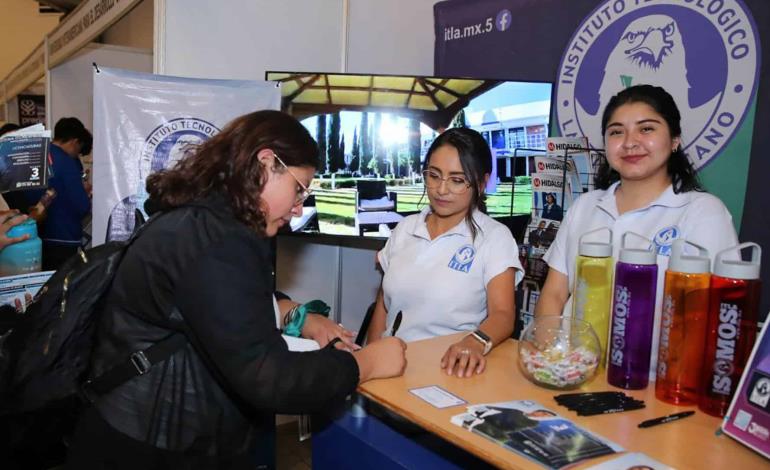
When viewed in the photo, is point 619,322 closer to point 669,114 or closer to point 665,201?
point 665,201

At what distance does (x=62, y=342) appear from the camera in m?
1.17

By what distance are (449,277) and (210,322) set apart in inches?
40.1

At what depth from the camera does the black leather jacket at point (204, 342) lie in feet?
3.36

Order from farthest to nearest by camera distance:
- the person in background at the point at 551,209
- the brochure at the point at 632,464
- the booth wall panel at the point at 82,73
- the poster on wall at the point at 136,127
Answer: the booth wall panel at the point at 82,73, the poster on wall at the point at 136,127, the person in background at the point at 551,209, the brochure at the point at 632,464

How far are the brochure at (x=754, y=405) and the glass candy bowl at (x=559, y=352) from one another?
11.1 inches

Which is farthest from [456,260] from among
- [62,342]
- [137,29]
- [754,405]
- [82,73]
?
[137,29]

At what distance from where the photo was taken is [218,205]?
3.64 feet

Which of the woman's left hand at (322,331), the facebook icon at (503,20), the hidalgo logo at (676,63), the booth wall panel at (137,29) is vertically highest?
the booth wall panel at (137,29)

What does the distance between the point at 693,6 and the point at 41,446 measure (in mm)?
3199

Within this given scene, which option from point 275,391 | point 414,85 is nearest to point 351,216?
point 414,85

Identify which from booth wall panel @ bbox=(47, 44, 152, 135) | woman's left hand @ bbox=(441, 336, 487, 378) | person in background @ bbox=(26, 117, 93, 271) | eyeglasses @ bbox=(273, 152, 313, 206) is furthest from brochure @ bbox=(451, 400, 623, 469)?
booth wall panel @ bbox=(47, 44, 152, 135)

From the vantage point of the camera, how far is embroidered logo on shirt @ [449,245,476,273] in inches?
74.4

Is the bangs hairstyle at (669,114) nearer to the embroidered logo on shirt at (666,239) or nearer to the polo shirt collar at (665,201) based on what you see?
the polo shirt collar at (665,201)

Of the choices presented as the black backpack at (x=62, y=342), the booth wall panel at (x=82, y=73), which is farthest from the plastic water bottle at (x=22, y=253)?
the booth wall panel at (x=82, y=73)
